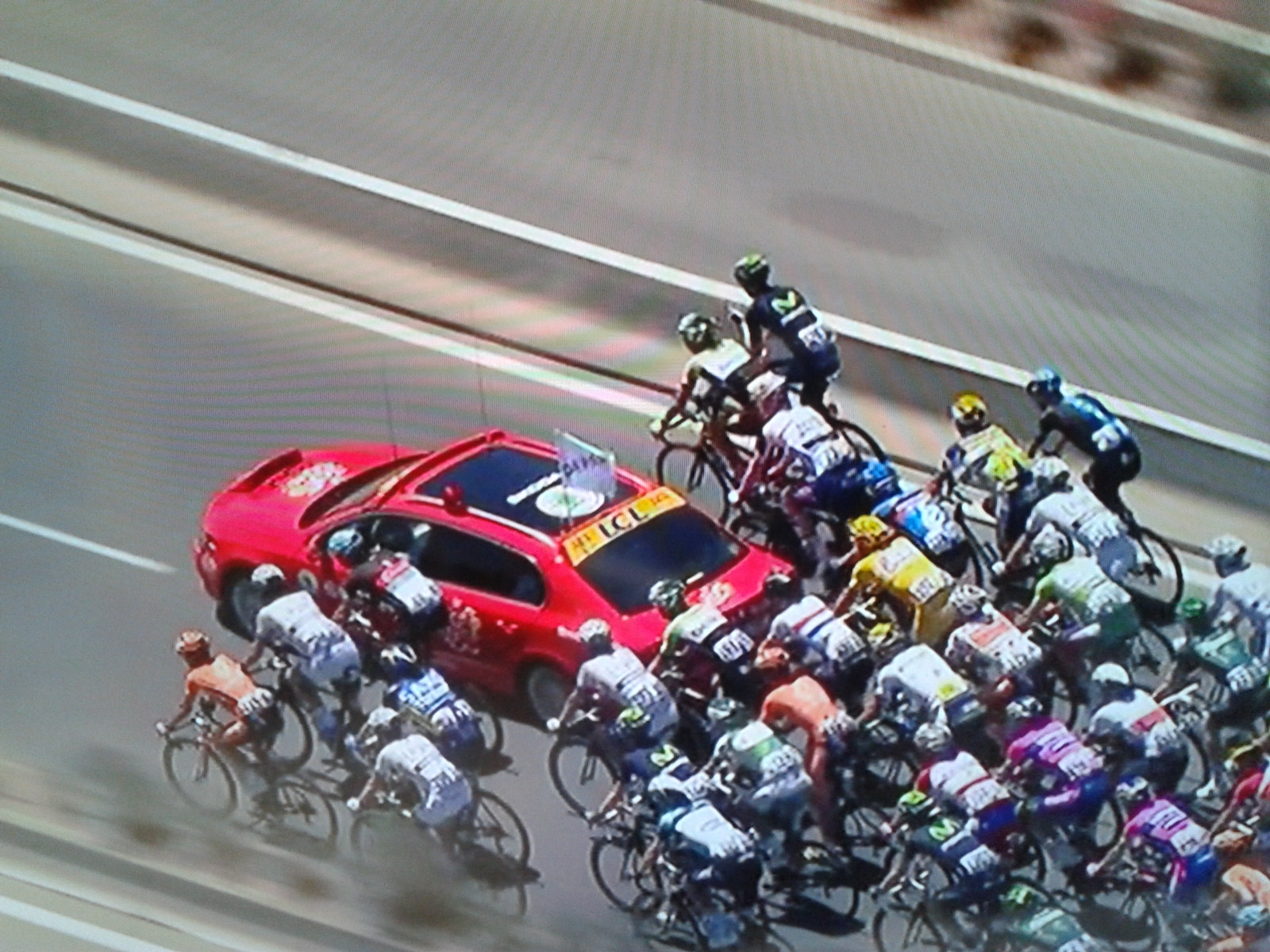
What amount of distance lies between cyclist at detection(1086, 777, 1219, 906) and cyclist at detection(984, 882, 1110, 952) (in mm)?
364

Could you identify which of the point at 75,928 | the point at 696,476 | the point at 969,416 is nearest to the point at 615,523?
the point at 696,476

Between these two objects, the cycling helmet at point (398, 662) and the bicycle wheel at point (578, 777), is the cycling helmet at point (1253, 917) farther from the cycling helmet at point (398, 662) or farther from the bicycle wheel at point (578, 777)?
the cycling helmet at point (398, 662)

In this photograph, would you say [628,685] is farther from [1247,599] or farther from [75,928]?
[1247,599]

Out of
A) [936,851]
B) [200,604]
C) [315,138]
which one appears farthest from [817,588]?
[315,138]

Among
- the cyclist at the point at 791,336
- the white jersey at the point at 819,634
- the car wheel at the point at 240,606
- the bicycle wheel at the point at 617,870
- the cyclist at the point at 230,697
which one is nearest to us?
the bicycle wheel at the point at 617,870

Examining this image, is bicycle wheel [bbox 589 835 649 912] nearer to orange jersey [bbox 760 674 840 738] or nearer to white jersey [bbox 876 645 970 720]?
orange jersey [bbox 760 674 840 738]

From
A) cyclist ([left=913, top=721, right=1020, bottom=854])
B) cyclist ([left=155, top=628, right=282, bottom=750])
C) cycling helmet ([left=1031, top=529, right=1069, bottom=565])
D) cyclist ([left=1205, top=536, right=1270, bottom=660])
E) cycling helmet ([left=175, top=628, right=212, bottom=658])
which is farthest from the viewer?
cycling helmet ([left=1031, top=529, right=1069, bottom=565])

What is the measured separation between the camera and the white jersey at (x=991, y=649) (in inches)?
372

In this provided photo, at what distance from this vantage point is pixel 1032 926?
352 inches

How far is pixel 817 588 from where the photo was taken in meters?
10.2

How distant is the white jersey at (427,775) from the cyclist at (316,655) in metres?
0.47

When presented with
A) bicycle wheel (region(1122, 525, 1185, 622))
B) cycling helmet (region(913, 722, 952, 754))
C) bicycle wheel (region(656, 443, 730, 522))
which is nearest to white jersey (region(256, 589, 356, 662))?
bicycle wheel (region(656, 443, 730, 522))

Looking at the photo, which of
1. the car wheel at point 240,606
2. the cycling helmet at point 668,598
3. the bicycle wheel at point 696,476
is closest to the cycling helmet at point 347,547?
the car wheel at point 240,606

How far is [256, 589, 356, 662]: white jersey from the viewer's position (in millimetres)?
9469
